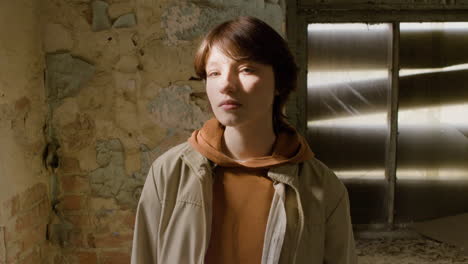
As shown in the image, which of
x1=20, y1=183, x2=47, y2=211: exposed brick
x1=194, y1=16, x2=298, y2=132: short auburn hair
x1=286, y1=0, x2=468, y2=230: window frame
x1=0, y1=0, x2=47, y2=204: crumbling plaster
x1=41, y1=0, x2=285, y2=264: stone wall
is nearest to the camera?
x1=194, y1=16, x2=298, y2=132: short auburn hair

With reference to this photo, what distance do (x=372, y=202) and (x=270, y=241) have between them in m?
1.60

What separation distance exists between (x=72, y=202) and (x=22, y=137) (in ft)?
1.14

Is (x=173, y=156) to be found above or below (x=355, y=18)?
below

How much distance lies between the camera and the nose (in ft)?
3.69

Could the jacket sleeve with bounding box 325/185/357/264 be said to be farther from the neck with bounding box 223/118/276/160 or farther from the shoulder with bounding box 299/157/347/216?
the neck with bounding box 223/118/276/160

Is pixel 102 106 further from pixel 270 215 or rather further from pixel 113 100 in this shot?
pixel 270 215

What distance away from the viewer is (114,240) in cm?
199

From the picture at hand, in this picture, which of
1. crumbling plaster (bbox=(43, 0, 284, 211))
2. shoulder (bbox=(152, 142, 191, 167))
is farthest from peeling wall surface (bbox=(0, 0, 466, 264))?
shoulder (bbox=(152, 142, 191, 167))

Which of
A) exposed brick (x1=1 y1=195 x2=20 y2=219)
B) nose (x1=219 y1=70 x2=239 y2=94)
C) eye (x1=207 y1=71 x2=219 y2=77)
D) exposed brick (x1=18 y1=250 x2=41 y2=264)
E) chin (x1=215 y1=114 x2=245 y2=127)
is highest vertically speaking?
eye (x1=207 y1=71 x2=219 y2=77)

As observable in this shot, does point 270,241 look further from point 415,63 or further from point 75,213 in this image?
point 415,63

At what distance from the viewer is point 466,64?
8.16ft

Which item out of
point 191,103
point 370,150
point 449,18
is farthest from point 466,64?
point 191,103

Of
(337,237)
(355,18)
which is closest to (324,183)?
(337,237)

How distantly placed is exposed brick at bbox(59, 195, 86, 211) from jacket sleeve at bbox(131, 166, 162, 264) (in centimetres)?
83
